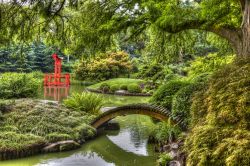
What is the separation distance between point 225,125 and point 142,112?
608 centimetres

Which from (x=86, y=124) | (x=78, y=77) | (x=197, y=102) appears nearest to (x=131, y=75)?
(x=78, y=77)

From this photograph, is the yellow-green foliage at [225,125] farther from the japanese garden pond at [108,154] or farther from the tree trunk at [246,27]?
the japanese garden pond at [108,154]

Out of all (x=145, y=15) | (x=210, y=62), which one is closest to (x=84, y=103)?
(x=210, y=62)

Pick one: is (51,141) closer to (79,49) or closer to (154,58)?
(79,49)

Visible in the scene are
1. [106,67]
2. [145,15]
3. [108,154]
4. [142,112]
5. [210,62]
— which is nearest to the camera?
[145,15]

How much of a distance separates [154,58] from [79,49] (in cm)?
315

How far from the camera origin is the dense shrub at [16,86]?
1358 cm

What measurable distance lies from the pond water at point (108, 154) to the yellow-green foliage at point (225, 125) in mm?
3940

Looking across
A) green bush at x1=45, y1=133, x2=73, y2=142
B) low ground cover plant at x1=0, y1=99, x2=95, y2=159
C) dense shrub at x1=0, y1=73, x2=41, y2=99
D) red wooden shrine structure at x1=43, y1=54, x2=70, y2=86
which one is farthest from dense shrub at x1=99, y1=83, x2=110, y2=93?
green bush at x1=45, y1=133, x2=73, y2=142

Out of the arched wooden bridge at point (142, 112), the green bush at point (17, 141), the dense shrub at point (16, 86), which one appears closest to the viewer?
the green bush at point (17, 141)

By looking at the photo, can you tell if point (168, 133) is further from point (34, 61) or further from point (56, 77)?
point (34, 61)

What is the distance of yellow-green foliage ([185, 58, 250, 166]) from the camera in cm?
334

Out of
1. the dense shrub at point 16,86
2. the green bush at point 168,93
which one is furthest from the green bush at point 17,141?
the dense shrub at point 16,86

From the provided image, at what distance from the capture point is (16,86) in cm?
1401
